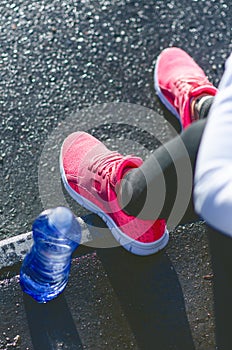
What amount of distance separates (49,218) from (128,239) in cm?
49

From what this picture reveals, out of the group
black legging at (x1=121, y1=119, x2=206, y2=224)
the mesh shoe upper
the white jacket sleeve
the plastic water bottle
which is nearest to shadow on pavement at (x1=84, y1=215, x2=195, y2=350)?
the mesh shoe upper

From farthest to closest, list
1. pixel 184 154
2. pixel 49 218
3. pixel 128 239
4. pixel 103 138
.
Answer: pixel 103 138, pixel 128 239, pixel 49 218, pixel 184 154

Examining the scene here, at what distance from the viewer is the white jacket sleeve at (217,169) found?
1939 millimetres

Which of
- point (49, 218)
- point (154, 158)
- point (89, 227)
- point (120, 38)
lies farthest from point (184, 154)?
point (120, 38)

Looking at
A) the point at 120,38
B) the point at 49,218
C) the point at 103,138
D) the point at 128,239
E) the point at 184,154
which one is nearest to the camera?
the point at 184,154

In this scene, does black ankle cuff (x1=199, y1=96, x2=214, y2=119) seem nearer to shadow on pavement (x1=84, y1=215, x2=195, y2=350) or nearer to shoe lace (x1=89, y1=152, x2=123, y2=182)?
shoe lace (x1=89, y1=152, x2=123, y2=182)

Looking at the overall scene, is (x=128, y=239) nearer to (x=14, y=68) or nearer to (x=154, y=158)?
(x=154, y=158)

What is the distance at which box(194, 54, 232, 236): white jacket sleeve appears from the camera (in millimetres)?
1939

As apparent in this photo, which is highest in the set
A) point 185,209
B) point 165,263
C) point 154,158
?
point 154,158

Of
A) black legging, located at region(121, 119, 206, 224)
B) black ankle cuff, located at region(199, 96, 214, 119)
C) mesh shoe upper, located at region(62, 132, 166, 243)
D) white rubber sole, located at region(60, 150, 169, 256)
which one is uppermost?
black legging, located at region(121, 119, 206, 224)

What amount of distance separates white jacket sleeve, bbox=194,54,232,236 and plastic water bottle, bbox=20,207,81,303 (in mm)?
789

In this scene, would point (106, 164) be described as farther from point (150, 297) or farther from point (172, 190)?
point (150, 297)

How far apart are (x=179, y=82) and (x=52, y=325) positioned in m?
1.38

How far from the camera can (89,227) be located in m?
3.14
